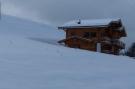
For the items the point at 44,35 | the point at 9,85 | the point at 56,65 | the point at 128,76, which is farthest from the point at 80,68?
the point at 44,35

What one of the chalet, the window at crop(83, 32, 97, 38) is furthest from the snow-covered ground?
the window at crop(83, 32, 97, 38)

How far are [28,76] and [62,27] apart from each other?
40.3m

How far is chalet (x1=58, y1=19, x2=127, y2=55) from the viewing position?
5075cm

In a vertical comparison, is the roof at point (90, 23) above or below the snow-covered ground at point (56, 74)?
above

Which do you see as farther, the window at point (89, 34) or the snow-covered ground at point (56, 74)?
the window at point (89, 34)

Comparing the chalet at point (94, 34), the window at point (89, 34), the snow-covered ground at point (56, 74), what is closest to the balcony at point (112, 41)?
the chalet at point (94, 34)

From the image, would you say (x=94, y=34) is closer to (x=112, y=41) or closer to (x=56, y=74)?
(x=112, y=41)

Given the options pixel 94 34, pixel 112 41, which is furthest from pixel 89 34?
pixel 112 41

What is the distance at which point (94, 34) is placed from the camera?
51594 mm

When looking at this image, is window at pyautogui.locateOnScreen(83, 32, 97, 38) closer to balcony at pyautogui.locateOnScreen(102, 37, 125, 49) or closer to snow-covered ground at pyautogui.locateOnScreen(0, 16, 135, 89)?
balcony at pyautogui.locateOnScreen(102, 37, 125, 49)

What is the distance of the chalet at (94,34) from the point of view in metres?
50.8

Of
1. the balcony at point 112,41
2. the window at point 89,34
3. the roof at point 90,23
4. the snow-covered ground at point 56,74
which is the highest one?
the roof at point 90,23

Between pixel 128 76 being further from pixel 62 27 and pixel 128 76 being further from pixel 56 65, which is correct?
pixel 62 27

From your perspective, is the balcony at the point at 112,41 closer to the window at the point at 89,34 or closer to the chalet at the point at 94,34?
the chalet at the point at 94,34
